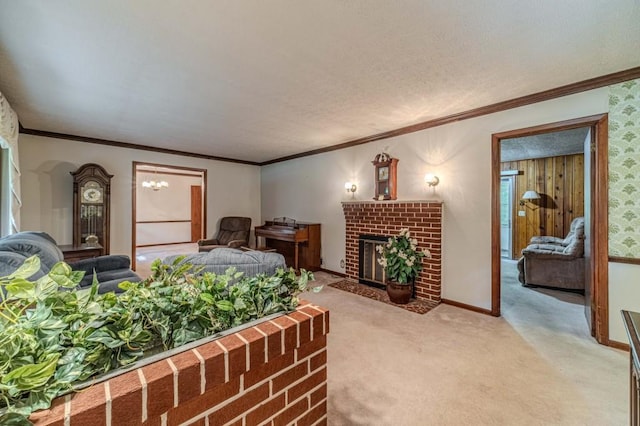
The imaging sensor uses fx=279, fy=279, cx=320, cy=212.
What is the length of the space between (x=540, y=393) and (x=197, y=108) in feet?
13.0

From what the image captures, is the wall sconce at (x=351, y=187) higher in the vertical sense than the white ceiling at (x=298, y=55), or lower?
lower

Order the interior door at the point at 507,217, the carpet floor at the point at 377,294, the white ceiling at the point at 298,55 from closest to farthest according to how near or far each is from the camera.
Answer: the white ceiling at the point at 298,55 → the carpet floor at the point at 377,294 → the interior door at the point at 507,217

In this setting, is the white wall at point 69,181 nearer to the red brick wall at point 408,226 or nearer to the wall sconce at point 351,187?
the wall sconce at point 351,187

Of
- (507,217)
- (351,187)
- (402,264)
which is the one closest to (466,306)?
(402,264)

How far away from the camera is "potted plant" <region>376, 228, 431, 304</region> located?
3.44 m

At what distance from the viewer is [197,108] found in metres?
3.19

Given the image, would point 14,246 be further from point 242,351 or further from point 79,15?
point 242,351

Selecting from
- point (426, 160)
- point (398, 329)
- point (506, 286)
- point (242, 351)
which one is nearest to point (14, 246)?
point (242, 351)

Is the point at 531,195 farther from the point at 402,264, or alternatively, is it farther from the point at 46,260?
the point at 46,260

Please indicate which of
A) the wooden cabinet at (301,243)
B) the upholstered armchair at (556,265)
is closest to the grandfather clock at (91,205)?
the wooden cabinet at (301,243)

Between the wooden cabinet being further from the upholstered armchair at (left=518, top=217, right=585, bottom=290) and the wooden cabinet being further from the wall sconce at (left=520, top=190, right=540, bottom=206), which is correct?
the wall sconce at (left=520, top=190, right=540, bottom=206)

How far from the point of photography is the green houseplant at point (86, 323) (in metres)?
0.64

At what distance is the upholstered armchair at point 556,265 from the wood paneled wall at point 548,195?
6.76 feet

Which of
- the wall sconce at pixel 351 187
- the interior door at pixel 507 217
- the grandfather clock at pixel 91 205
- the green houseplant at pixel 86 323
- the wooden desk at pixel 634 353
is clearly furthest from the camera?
the interior door at pixel 507 217
